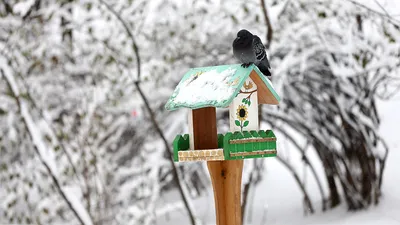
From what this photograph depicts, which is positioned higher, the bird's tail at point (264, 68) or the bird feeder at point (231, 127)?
the bird's tail at point (264, 68)

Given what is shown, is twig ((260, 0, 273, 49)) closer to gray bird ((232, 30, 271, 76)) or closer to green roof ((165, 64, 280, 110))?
green roof ((165, 64, 280, 110))

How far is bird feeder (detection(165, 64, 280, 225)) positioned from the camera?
3.24 metres

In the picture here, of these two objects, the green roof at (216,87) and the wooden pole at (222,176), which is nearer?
the green roof at (216,87)

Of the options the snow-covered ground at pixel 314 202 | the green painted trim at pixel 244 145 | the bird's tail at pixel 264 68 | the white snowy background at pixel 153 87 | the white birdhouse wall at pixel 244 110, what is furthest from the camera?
the snow-covered ground at pixel 314 202

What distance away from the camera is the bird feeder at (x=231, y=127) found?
3242 millimetres

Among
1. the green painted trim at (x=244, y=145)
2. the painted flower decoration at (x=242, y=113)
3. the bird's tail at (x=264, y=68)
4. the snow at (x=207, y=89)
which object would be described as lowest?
the green painted trim at (x=244, y=145)

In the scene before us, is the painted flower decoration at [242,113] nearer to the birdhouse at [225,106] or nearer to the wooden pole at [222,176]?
the birdhouse at [225,106]

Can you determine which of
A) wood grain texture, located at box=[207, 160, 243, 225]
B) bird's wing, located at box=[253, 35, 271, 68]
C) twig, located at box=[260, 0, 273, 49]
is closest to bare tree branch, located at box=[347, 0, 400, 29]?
twig, located at box=[260, 0, 273, 49]

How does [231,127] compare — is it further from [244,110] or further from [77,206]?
[77,206]

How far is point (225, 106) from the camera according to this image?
3201 mm

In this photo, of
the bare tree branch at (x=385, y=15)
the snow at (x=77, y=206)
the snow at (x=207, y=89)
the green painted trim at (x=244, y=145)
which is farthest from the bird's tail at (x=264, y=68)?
the snow at (x=77, y=206)

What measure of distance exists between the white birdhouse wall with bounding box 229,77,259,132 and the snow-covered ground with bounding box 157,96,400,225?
3.28m

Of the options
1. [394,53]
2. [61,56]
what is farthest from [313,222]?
[61,56]

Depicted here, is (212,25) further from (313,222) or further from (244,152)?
(244,152)
